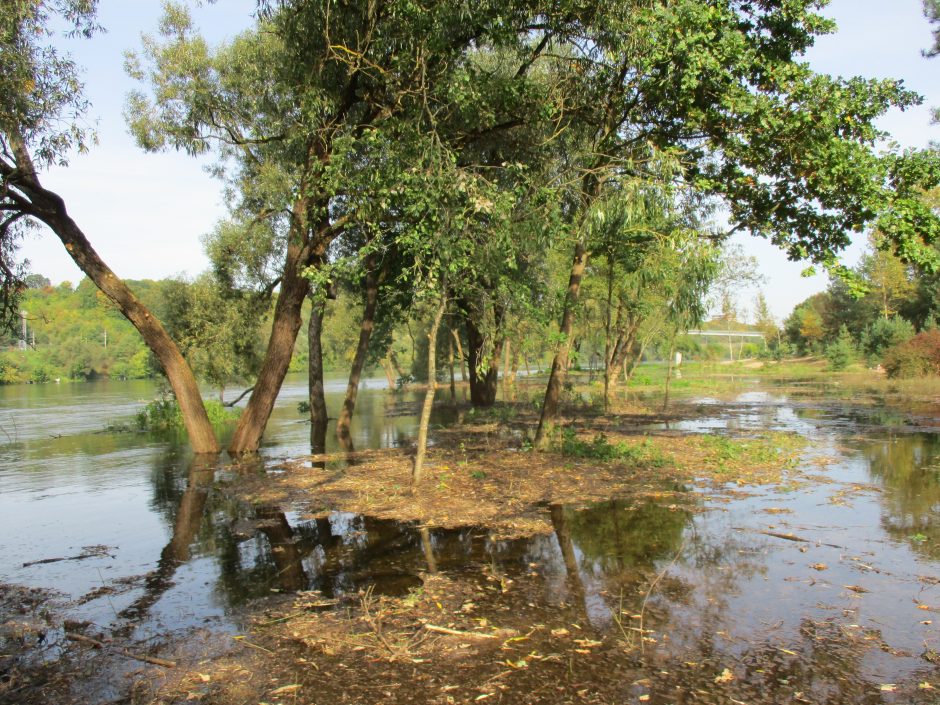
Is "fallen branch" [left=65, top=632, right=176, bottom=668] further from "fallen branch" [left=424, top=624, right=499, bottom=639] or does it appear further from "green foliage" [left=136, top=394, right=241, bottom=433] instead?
"green foliage" [left=136, top=394, right=241, bottom=433]

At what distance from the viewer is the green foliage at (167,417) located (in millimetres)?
28609

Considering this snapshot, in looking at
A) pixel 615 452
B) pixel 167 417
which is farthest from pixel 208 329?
pixel 615 452

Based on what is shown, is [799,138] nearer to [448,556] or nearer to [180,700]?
[448,556]

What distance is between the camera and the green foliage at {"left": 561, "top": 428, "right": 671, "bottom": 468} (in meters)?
14.4

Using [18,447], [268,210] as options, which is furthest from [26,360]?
[268,210]

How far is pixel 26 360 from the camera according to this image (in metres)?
82.8

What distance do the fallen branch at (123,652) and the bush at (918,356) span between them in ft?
147

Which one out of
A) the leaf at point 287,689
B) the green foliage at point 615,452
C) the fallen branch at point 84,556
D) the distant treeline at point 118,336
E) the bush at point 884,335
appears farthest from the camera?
the bush at point 884,335

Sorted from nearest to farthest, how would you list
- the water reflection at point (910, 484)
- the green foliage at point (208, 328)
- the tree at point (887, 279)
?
the water reflection at point (910, 484)
the green foliage at point (208, 328)
the tree at point (887, 279)

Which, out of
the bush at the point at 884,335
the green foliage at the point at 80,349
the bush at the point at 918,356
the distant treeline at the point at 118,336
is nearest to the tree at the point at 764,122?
the distant treeline at the point at 118,336

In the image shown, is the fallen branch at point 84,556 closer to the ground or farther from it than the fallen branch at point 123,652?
closer to the ground

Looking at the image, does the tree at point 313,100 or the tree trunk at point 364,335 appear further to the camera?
the tree trunk at point 364,335

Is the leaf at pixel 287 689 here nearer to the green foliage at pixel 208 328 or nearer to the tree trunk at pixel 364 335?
the tree trunk at pixel 364 335

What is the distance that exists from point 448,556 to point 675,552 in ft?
9.22
